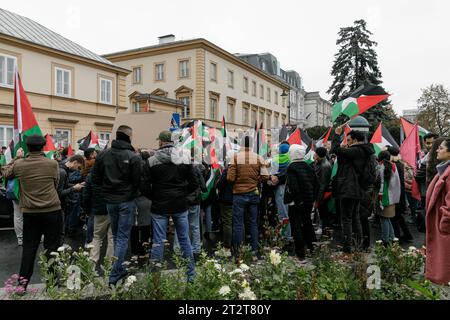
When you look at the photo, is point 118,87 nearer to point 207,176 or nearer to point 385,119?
point 207,176

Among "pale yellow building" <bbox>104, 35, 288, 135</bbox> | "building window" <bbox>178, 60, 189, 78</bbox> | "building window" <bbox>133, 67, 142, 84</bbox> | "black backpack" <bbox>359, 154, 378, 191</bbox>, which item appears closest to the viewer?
"black backpack" <bbox>359, 154, 378, 191</bbox>

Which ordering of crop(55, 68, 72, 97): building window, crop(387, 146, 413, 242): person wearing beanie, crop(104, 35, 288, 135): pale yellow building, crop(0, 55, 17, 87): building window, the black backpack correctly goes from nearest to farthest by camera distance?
1. the black backpack
2. crop(387, 146, 413, 242): person wearing beanie
3. crop(0, 55, 17, 87): building window
4. crop(55, 68, 72, 97): building window
5. crop(104, 35, 288, 135): pale yellow building

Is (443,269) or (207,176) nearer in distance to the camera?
(443,269)

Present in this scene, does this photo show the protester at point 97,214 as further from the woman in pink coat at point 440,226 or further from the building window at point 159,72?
the building window at point 159,72

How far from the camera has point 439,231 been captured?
3.57m

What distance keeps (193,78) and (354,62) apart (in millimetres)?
16850

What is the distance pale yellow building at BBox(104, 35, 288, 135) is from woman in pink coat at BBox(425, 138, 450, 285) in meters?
33.1

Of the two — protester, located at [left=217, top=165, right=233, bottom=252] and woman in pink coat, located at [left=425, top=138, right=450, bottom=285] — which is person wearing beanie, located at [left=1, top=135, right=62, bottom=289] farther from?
woman in pink coat, located at [left=425, top=138, right=450, bottom=285]

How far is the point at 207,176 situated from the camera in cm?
743

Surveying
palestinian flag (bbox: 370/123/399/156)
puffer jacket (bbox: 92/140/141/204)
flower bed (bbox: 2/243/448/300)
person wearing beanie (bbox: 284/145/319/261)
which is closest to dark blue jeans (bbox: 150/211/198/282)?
puffer jacket (bbox: 92/140/141/204)

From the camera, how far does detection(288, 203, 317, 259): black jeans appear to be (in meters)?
5.95

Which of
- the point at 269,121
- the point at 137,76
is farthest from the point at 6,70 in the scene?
the point at 269,121
